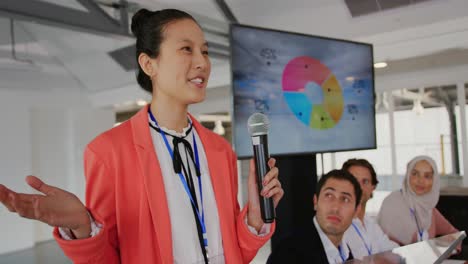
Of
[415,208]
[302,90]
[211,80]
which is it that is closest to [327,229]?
[302,90]

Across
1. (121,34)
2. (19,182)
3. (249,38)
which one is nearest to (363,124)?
(249,38)

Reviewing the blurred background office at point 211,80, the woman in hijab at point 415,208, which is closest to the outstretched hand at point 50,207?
the blurred background office at point 211,80

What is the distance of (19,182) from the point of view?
8.30 meters

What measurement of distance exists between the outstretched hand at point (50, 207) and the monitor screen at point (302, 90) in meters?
1.47

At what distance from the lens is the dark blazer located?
1.91m

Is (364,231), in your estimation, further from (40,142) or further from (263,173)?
(40,142)

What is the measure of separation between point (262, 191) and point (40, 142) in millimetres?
9676

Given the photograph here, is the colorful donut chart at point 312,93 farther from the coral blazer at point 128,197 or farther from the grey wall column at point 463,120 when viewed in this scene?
the grey wall column at point 463,120

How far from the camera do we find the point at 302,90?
2656 mm

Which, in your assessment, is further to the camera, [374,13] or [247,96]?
[374,13]

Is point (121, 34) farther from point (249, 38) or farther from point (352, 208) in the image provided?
point (352, 208)

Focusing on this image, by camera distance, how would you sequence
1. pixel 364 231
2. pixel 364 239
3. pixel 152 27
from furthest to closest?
pixel 364 231
pixel 364 239
pixel 152 27

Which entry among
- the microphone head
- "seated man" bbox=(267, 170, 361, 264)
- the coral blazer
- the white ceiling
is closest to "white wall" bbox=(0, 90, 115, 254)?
the white ceiling

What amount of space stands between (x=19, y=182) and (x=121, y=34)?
4.99m
